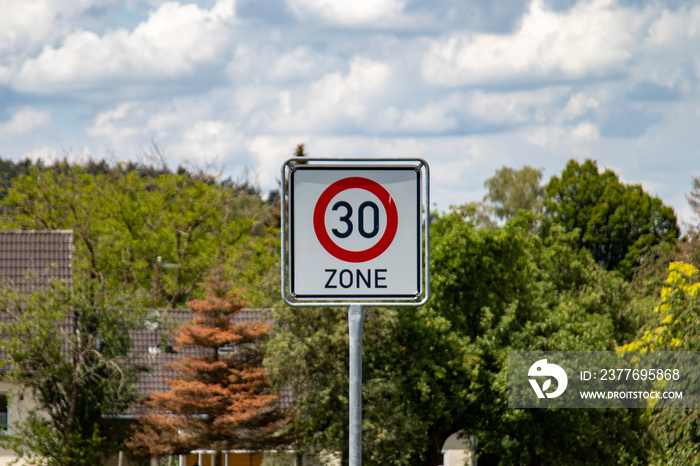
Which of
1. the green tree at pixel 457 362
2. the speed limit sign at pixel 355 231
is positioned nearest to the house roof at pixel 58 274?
the green tree at pixel 457 362

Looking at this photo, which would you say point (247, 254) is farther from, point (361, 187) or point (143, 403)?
point (361, 187)

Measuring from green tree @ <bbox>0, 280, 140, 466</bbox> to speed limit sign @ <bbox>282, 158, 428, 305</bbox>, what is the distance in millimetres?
21786

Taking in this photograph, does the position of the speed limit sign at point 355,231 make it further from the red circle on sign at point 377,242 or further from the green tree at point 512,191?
the green tree at point 512,191

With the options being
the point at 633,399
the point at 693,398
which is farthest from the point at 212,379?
the point at 693,398

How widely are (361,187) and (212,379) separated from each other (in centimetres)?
2231

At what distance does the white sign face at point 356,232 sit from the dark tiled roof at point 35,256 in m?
25.8

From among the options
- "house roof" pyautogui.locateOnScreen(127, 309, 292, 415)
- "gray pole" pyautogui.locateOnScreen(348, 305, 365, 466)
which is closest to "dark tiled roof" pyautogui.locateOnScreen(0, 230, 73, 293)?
"house roof" pyautogui.locateOnScreen(127, 309, 292, 415)

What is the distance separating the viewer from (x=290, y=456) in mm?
24516

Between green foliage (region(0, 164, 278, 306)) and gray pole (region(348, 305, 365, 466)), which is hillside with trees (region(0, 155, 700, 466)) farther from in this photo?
gray pole (region(348, 305, 365, 466))

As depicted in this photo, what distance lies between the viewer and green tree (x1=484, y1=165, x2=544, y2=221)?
5844cm

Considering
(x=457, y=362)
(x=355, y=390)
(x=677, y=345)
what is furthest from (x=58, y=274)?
(x=355, y=390)

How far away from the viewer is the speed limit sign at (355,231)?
318 cm

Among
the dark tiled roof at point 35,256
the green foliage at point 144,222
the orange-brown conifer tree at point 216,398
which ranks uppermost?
the green foliage at point 144,222

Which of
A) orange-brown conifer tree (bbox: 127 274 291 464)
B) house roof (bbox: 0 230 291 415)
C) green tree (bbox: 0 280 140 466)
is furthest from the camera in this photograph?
house roof (bbox: 0 230 291 415)
